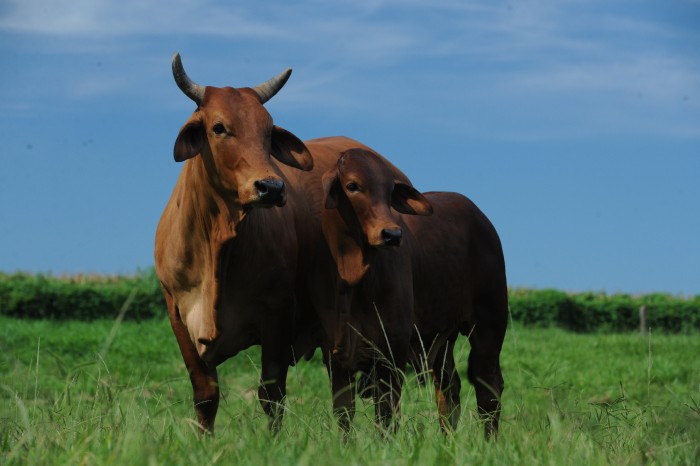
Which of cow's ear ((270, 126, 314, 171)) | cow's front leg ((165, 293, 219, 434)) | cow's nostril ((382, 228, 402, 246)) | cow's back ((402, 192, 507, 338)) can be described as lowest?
cow's front leg ((165, 293, 219, 434))

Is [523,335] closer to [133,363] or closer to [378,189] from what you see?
[133,363]

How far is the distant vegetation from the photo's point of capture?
76.0 feet

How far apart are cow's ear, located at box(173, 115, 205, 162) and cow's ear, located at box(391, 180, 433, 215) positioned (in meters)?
1.40

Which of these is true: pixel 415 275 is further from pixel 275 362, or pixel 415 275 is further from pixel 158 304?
pixel 158 304

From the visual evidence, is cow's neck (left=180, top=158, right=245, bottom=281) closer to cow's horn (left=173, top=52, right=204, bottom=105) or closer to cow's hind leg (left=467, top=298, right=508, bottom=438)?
cow's horn (left=173, top=52, right=204, bottom=105)

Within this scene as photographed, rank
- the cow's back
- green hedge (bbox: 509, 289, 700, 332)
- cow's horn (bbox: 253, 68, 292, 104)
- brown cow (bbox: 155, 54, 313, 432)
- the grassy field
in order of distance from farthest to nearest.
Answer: green hedge (bbox: 509, 289, 700, 332)
the cow's back
cow's horn (bbox: 253, 68, 292, 104)
brown cow (bbox: 155, 54, 313, 432)
the grassy field

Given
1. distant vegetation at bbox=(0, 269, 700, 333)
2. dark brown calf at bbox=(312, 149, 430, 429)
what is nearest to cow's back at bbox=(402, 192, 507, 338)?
dark brown calf at bbox=(312, 149, 430, 429)

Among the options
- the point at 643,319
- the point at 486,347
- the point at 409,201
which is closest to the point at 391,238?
the point at 409,201

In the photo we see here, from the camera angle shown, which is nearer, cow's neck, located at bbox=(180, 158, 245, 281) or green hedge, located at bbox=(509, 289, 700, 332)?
cow's neck, located at bbox=(180, 158, 245, 281)

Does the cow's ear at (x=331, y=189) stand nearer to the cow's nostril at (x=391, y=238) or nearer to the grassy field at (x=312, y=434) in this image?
the cow's nostril at (x=391, y=238)

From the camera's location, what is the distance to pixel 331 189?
5656mm

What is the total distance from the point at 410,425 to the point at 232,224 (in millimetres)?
1783

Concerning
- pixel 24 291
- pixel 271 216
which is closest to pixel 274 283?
pixel 271 216

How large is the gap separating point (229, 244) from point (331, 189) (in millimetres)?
744
